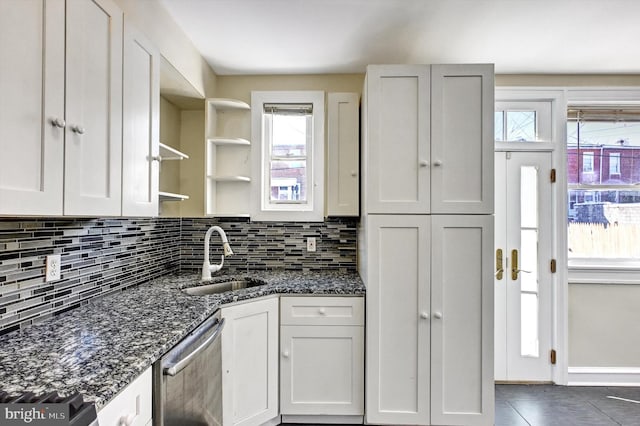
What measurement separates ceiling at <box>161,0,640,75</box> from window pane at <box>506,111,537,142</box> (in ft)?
1.05

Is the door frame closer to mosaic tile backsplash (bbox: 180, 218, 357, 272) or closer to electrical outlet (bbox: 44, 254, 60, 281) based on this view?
mosaic tile backsplash (bbox: 180, 218, 357, 272)

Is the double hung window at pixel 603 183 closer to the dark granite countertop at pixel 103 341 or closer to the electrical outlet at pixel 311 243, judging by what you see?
the electrical outlet at pixel 311 243

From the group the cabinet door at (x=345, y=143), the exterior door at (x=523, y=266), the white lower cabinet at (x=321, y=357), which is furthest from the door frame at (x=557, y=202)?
the white lower cabinet at (x=321, y=357)

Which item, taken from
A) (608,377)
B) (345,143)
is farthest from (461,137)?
(608,377)

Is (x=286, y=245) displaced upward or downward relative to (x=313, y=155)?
downward

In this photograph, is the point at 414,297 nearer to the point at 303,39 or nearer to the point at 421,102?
the point at 421,102

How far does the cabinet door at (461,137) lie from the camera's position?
2.00 metres

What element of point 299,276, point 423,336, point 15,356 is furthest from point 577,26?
point 15,356

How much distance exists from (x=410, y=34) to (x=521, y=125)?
128 centimetres

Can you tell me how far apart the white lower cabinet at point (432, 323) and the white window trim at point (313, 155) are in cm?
73

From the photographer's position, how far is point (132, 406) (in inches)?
38.5

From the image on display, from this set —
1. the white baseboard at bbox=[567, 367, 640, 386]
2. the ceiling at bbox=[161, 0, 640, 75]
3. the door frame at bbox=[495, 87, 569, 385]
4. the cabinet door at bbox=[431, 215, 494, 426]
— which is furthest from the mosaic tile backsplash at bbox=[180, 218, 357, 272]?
the white baseboard at bbox=[567, 367, 640, 386]

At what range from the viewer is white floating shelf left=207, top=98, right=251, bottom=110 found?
8.20ft

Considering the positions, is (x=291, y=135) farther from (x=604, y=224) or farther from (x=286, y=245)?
(x=604, y=224)
